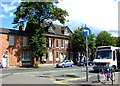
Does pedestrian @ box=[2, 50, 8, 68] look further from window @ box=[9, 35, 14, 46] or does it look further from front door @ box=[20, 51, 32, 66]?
front door @ box=[20, 51, 32, 66]

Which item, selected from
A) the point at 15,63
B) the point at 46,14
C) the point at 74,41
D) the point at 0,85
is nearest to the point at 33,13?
the point at 46,14

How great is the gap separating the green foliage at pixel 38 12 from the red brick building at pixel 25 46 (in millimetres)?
3200

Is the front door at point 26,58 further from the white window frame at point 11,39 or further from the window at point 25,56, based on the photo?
the white window frame at point 11,39

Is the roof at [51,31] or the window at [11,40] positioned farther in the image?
the window at [11,40]

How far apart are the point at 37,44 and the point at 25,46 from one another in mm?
3575

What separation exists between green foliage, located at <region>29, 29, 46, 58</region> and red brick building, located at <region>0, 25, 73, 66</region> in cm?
225

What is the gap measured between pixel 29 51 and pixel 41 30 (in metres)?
4.77

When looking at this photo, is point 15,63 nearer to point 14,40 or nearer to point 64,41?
point 14,40

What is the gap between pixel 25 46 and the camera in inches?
2202

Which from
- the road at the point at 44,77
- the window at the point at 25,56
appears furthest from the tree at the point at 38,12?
the road at the point at 44,77

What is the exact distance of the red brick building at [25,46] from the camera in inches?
2054

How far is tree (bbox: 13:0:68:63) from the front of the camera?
53.0 meters

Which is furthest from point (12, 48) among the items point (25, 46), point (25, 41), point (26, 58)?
point (26, 58)

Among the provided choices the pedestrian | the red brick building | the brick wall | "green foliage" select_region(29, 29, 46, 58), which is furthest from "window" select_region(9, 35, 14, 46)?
"green foliage" select_region(29, 29, 46, 58)
